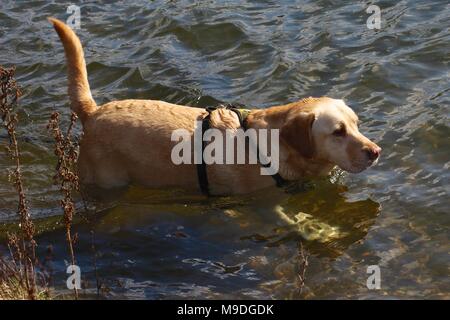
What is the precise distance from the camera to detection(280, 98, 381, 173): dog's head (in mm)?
6301

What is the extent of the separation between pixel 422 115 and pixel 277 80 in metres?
1.95

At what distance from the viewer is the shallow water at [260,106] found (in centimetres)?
575

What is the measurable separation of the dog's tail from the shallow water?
936 mm

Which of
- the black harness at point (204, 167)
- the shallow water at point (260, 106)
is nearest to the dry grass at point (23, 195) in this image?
the shallow water at point (260, 106)

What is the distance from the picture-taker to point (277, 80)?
907 cm

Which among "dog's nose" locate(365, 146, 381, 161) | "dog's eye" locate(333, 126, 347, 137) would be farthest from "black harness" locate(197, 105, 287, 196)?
"dog's nose" locate(365, 146, 381, 161)

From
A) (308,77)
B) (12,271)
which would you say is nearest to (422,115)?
(308,77)

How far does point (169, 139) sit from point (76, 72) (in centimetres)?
102

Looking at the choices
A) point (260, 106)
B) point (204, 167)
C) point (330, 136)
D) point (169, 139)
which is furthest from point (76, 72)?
point (260, 106)

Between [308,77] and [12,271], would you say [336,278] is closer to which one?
[12,271]

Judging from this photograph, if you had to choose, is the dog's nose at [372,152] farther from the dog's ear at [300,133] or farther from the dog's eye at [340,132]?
the dog's ear at [300,133]

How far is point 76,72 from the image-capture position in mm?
6738

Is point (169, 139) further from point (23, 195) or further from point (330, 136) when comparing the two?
point (23, 195)

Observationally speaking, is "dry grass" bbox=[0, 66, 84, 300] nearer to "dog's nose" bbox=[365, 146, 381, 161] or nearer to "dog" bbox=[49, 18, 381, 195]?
"dog" bbox=[49, 18, 381, 195]
